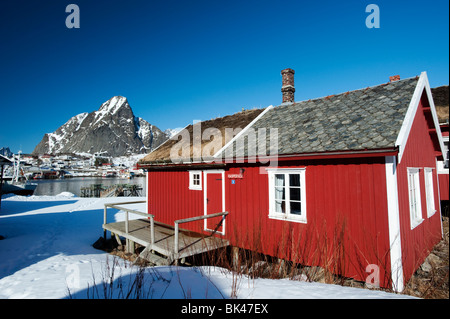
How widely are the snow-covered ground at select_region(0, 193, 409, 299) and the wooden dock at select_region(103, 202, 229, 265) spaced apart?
3.08 ft

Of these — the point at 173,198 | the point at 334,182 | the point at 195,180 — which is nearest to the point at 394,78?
the point at 334,182

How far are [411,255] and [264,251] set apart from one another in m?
3.76

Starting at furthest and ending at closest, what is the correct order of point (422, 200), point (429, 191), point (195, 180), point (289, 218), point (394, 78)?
1. point (195, 180)
2. point (394, 78)
3. point (429, 191)
4. point (422, 200)
5. point (289, 218)

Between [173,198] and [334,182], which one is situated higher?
[334,182]

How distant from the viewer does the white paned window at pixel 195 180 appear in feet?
31.6

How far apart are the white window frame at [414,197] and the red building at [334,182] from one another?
3 centimetres

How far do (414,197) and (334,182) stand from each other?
2992 millimetres

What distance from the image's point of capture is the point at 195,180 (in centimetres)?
993

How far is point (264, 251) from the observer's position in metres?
7.27

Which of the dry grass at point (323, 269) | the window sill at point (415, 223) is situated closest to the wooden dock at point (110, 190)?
the dry grass at point (323, 269)

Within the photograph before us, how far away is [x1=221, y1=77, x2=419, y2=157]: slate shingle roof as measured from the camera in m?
5.76

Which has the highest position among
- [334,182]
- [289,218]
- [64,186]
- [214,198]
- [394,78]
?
[394,78]

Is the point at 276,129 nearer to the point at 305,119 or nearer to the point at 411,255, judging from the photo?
the point at 305,119

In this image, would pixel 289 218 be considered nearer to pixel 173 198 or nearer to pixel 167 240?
pixel 167 240
